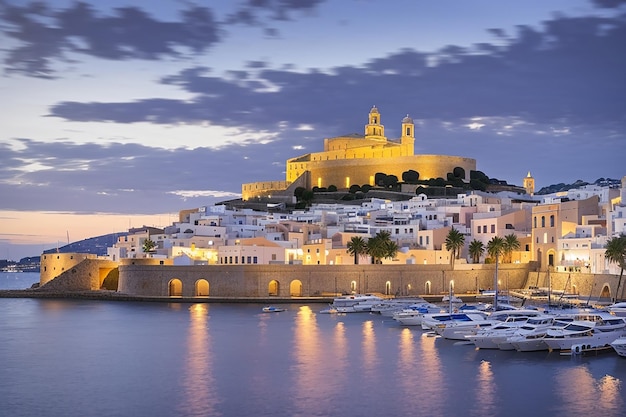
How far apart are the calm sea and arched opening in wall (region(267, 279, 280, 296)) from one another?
867 centimetres

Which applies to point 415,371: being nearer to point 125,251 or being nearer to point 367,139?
point 125,251

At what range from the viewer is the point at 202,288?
45656 mm

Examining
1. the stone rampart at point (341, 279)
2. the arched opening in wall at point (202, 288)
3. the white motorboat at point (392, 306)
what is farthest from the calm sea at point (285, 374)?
the arched opening in wall at point (202, 288)

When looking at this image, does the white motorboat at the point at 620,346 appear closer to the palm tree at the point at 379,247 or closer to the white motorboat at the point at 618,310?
the white motorboat at the point at 618,310

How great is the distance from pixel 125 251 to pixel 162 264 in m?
9.07

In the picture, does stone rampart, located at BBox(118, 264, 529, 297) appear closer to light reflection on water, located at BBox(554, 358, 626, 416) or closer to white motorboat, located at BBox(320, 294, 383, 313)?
white motorboat, located at BBox(320, 294, 383, 313)

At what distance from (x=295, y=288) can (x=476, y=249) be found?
29.7 feet

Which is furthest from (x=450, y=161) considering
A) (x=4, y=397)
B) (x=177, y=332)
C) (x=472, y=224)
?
(x=4, y=397)

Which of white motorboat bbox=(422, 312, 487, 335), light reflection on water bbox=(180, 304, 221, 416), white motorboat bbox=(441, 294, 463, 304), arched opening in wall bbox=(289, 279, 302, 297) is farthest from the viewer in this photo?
arched opening in wall bbox=(289, 279, 302, 297)

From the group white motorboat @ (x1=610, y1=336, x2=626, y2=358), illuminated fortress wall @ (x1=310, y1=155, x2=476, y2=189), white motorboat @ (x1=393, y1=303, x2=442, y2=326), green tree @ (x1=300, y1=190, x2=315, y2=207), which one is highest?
illuminated fortress wall @ (x1=310, y1=155, x2=476, y2=189)

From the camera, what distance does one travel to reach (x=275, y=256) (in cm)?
4694

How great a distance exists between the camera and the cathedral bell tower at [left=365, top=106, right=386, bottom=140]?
3293 inches

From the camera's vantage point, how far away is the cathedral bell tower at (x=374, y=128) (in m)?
83.6

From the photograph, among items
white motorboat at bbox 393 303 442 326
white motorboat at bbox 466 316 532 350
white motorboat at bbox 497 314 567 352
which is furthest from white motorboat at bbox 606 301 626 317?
white motorboat at bbox 393 303 442 326
